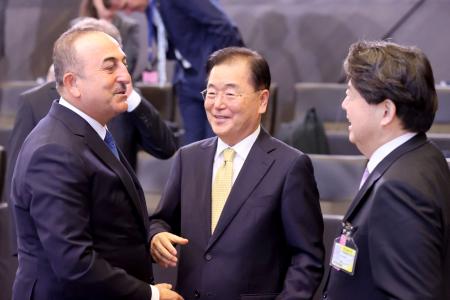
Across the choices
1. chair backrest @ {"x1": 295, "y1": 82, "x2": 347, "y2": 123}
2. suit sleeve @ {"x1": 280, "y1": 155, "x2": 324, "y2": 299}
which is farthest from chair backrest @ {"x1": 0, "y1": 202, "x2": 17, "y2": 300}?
chair backrest @ {"x1": 295, "y1": 82, "x2": 347, "y2": 123}

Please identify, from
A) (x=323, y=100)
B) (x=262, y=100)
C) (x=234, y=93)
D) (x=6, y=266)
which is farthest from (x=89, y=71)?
(x=323, y=100)

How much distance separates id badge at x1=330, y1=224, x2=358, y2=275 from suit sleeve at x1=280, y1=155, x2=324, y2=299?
28 cm

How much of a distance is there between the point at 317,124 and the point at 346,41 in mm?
1701

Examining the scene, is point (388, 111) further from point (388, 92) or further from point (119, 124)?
point (119, 124)

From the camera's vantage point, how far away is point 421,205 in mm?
1564

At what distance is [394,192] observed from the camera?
1580 mm

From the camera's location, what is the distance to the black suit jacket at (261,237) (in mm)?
2059

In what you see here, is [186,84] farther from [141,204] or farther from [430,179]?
[430,179]

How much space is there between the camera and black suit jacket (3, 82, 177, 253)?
2.78 metres

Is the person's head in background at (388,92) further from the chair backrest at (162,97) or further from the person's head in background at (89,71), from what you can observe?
the chair backrest at (162,97)

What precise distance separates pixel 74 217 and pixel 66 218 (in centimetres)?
2

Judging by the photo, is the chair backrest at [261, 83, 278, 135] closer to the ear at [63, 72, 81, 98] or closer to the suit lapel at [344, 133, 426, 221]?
the ear at [63, 72, 81, 98]

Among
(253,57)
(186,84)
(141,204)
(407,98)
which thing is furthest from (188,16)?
(407,98)

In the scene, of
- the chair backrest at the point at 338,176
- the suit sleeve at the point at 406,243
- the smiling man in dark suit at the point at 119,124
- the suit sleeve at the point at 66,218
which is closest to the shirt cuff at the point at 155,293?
the suit sleeve at the point at 66,218
